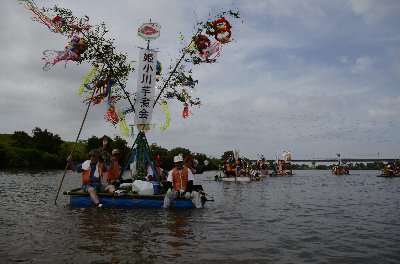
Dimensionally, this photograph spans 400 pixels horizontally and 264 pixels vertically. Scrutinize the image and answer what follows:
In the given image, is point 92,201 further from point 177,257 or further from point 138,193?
point 177,257

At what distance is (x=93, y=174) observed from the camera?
15938 millimetres

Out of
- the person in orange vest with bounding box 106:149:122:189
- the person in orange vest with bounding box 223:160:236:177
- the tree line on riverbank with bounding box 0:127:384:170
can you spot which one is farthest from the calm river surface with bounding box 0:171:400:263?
the tree line on riverbank with bounding box 0:127:384:170

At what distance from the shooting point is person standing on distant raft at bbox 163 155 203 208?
15477 millimetres

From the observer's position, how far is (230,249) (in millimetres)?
8703

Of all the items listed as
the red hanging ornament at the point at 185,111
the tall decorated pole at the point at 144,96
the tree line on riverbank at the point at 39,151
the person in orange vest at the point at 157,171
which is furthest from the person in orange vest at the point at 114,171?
the tree line on riverbank at the point at 39,151

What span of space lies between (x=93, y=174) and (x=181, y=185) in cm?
390

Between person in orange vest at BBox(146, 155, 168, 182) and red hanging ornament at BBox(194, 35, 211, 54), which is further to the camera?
red hanging ornament at BBox(194, 35, 211, 54)

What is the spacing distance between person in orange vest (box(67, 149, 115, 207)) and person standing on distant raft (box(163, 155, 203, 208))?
2.70 m

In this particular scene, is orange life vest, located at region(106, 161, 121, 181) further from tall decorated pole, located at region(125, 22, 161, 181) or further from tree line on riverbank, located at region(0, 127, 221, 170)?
tree line on riverbank, located at region(0, 127, 221, 170)

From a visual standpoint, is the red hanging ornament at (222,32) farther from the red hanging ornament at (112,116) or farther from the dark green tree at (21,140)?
the dark green tree at (21,140)

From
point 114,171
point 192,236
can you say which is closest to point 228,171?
point 114,171

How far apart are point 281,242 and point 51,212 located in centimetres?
934

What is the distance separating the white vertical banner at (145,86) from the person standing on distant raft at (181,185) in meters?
3.78

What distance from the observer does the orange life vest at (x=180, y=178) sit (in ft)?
51.4
